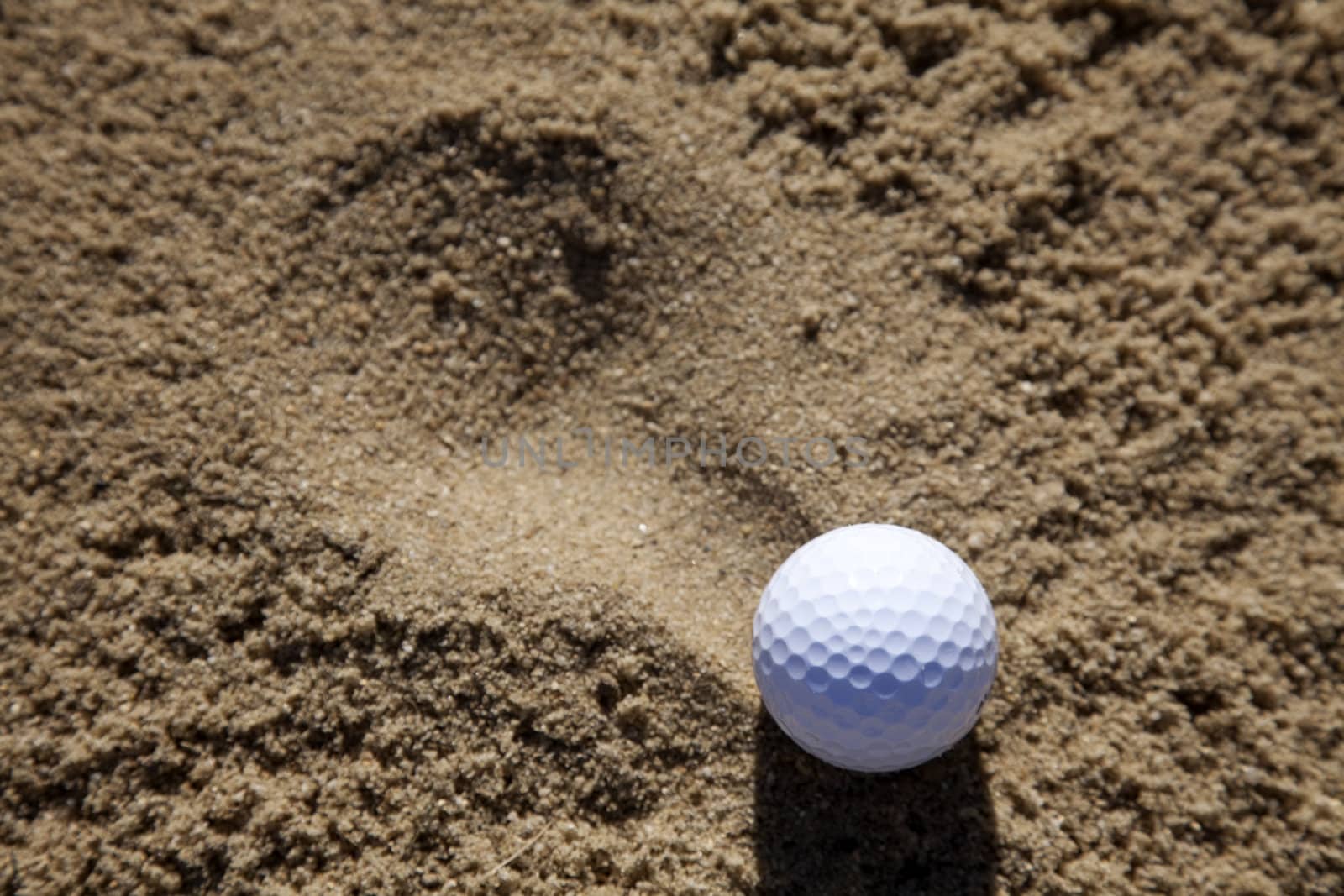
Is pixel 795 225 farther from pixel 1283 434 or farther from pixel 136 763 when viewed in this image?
pixel 136 763

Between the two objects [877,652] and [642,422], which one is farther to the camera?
[642,422]

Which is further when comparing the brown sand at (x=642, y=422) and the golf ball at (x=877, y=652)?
the brown sand at (x=642, y=422)

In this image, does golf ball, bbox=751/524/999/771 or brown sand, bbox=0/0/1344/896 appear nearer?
golf ball, bbox=751/524/999/771

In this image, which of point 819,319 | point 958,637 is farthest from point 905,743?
point 819,319
